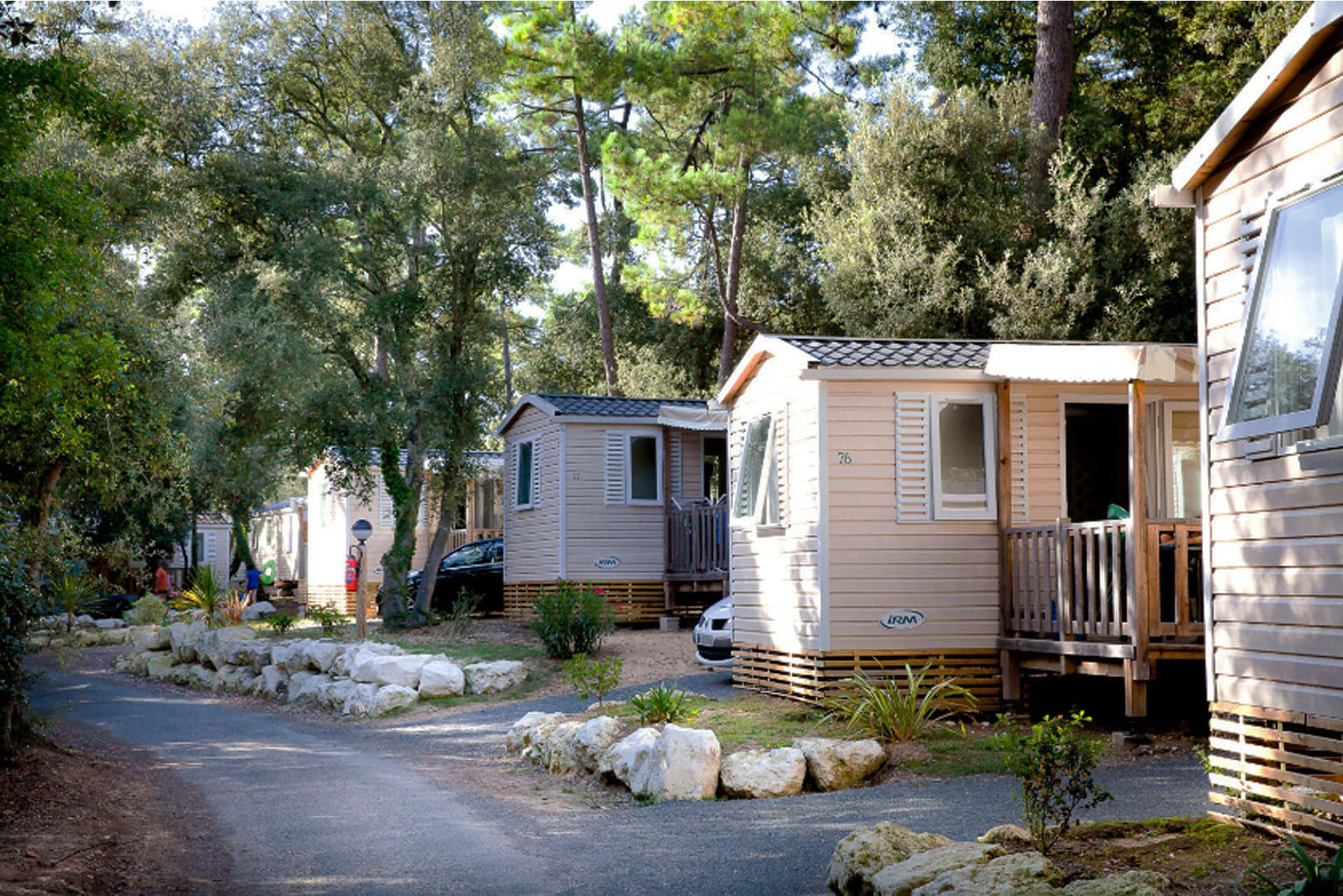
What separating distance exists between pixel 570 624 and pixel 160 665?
7959 mm

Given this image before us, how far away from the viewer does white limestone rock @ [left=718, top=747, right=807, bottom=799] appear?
9.05 m

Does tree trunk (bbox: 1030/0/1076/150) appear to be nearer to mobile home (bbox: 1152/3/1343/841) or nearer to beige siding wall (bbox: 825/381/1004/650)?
beige siding wall (bbox: 825/381/1004/650)

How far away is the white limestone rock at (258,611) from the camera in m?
28.3

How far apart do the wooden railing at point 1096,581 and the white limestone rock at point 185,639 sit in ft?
44.4

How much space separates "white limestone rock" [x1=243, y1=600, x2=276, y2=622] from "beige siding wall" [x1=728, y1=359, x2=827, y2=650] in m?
17.6

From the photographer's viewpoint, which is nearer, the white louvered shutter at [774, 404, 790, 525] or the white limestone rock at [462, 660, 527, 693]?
the white louvered shutter at [774, 404, 790, 525]

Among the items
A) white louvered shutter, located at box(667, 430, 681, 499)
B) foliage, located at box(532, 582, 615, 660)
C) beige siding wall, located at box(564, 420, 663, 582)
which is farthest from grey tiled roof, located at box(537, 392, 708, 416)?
foliage, located at box(532, 582, 615, 660)

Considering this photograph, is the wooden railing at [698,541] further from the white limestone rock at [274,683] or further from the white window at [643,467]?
the white limestone rock at [274,683]

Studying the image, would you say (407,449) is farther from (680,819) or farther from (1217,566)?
(1217,566)

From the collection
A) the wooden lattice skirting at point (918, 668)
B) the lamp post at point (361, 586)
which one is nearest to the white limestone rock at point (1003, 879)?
the wooden lattice skirting at point (918, 668)

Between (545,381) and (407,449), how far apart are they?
14327 mm

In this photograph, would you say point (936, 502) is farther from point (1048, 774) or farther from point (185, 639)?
point (185, 639)

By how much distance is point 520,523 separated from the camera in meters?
22.8

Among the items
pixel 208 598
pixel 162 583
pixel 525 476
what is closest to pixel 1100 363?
pixel 525 476
